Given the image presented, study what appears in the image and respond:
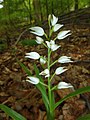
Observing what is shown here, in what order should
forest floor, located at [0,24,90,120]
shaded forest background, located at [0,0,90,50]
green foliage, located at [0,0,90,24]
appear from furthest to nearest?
green foliage, located at [0,0,90,24]
shaded forest background, located at [0,0,90,50]
forest floor, located at [0,24,90,120]

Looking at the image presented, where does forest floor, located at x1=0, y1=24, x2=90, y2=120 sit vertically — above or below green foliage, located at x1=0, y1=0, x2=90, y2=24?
below

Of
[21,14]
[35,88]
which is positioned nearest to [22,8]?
[21,14]

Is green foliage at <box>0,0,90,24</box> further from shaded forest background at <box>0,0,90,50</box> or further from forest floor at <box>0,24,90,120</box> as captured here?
forest floor at <box>0,24,90,120</box>

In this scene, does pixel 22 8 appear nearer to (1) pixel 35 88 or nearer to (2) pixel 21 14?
(2) pixel 21 14

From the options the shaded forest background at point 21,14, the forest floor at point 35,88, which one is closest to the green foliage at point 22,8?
the shaded forest background at point 21,14

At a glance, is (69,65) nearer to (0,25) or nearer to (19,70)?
(19,70)


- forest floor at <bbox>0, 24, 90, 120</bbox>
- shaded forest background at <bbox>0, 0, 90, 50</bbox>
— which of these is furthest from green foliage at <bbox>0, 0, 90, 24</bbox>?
forest floor at <bbox>0, 24, 90, 120</bbox>

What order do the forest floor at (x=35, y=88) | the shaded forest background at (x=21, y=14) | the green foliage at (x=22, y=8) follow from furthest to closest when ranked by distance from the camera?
the green foliage at (x=22, y=8)
the shaded forest background at (x=21, y=14)
the forest floor at (x=35, y=88)

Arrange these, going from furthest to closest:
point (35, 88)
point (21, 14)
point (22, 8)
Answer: point (21, 14) → point (22, 8) → point (35, 88)

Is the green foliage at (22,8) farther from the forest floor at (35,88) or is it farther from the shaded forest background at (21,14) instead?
the forest floor at (35,88)

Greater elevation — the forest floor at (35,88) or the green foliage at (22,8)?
the green foliage at (22,8)
